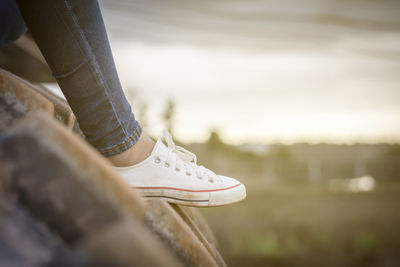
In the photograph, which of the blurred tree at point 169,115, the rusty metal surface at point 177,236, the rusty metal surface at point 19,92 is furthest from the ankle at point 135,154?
the blurred tree at point 169,115

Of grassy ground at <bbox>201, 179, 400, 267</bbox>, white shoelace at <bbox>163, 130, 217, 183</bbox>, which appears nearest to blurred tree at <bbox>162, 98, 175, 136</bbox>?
white shoelace at <bbox>163, 130, 217, 183</bbox>

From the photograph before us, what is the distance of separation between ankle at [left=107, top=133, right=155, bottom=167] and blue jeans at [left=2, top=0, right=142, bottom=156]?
3 cm

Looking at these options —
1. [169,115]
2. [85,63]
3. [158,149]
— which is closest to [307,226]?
[169,115]

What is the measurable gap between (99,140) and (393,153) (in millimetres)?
39750

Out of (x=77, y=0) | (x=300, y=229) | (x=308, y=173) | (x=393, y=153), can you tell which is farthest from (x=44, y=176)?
(x=393, y=153)

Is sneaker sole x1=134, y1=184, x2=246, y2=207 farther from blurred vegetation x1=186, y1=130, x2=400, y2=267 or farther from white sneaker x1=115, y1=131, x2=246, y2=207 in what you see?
blurred vegetation x1=186, y1=130, x2=400, y2=267

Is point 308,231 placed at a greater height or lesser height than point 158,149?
lesser

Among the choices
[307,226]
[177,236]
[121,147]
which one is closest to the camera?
[177,236]

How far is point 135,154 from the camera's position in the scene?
1066mm

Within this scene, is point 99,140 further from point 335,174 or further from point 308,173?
point 335,174

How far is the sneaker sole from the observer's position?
107 centimetres

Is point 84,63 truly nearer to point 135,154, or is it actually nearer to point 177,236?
point 135,154

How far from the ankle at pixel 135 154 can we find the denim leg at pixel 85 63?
35 millimetres

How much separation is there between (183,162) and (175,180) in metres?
0.11
